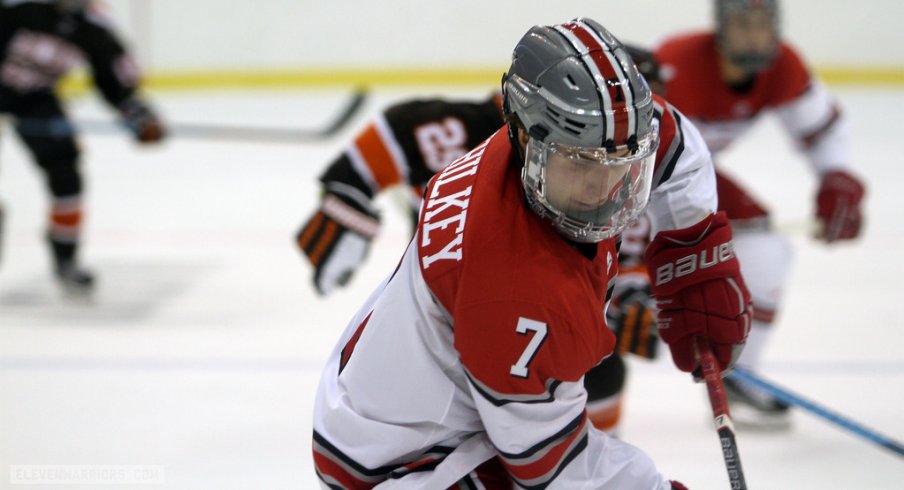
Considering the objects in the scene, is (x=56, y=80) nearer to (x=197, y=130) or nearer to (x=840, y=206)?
(x=197, y=130)

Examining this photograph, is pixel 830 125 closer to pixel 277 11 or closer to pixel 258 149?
pixel 258 149

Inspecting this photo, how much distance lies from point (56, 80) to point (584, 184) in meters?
3.24

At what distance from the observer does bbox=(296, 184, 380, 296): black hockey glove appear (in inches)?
91.0

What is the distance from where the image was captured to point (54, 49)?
4008mm

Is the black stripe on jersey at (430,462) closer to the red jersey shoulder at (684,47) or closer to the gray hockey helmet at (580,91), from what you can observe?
the gray hockey helmet at (580,91)

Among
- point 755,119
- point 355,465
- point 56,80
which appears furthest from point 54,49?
point 355,465

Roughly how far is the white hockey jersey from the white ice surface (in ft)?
3.46

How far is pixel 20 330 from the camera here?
3.66 meters

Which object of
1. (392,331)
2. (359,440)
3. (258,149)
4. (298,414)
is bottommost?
(258,149)

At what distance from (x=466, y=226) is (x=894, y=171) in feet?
14.7

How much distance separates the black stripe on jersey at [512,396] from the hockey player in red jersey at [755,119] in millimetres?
1573

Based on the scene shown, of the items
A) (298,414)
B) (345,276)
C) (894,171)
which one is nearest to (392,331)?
(345,276)

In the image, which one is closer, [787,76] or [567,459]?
[567,459]

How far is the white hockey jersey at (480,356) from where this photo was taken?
1.35 meters
